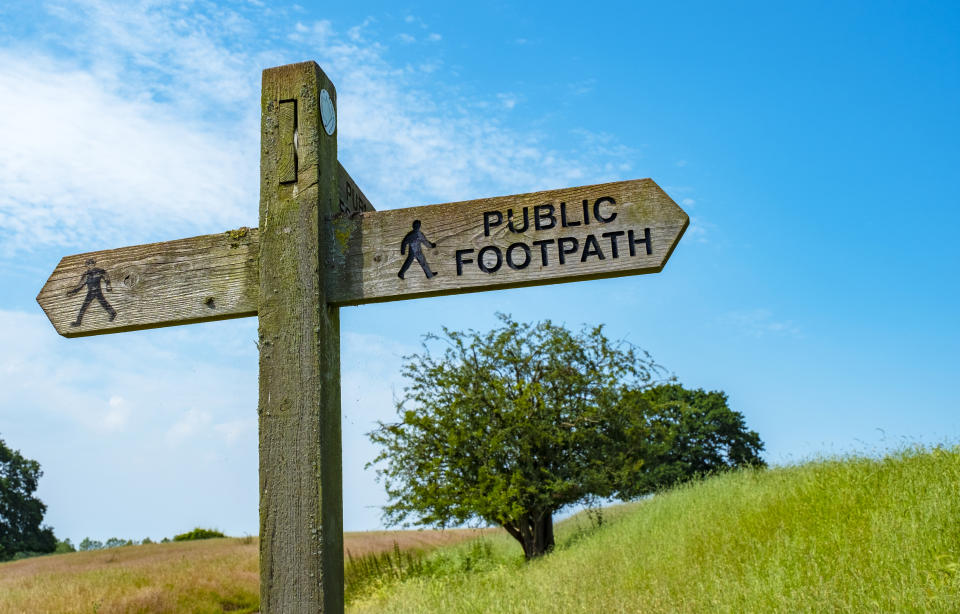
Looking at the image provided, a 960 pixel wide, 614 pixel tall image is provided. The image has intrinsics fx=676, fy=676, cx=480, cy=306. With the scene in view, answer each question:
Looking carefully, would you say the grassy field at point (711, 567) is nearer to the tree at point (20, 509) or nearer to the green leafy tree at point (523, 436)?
the green leafy tree at point (523, 436)

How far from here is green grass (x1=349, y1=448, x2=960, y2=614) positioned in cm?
537

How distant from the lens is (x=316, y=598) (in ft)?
7.91

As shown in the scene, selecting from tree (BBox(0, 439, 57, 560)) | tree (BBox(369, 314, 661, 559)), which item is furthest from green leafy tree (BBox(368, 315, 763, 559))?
tree (BBox(0, 439, 57, 560))

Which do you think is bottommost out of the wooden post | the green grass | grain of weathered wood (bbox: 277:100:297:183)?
the green grass

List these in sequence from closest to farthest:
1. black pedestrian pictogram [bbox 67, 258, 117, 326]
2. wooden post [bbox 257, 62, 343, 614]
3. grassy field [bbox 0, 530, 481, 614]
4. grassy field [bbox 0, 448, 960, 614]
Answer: wooden post [bbox 257, 62, 343, 614]
black pedestrian pictogram [bbox 67, 258, 117, 326]
grassy field [bbox 0, 448, 960, 614]
grassy field [bbox 0, 530, 481, 614]

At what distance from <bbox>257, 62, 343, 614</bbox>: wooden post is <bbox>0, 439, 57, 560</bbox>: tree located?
4053cm

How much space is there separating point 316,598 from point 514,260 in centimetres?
141

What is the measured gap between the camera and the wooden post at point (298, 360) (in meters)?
2.45

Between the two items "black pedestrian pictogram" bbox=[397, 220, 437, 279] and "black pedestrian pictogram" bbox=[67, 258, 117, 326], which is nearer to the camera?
"black pedestrian pictogram" bbox=[397, 220, 437, 279]

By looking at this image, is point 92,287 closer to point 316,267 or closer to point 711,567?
point 316,267

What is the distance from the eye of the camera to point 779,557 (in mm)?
6488

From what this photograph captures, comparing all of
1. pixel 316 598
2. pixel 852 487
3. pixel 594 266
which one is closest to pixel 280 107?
pixel 594 266

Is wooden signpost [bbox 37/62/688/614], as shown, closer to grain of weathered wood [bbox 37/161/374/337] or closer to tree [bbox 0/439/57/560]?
grain of weathered wood [bbox 37/161/374/337]

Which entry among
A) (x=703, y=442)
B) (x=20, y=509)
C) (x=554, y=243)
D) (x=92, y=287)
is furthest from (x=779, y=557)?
(x=20, y=509)
